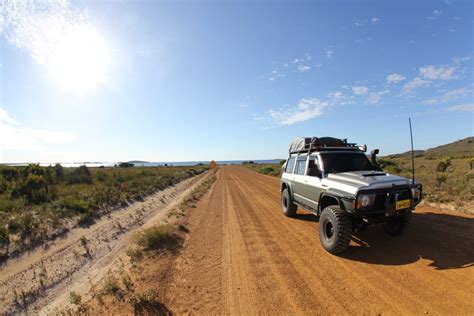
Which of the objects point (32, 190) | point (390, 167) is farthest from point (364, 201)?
point (390, 167)

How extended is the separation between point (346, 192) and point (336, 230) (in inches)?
32.7

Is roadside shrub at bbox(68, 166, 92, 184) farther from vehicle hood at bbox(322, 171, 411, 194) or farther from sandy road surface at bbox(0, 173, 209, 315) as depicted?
vehicle hood at bbox(322, 171, 411, 194)

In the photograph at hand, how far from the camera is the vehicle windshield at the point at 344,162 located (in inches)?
270

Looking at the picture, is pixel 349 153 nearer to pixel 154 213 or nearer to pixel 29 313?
pixel 29 313

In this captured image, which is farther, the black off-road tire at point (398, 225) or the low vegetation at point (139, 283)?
the black off-road tire at point (398, 225)

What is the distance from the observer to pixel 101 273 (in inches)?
243

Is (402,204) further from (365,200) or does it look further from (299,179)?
(299,179)

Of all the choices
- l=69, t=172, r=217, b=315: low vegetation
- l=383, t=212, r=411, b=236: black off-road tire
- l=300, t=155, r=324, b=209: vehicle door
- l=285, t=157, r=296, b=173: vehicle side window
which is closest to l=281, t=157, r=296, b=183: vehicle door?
l=285, t=157, r=296, b=173: vehicle side window

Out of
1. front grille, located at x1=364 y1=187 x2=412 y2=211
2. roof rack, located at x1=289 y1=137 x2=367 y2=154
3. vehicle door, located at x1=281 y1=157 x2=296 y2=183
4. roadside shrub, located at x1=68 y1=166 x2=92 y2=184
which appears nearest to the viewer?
front grille, located at x1=364 y1=187 x2=412 y2=211

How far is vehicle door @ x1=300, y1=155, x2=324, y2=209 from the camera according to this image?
6793 mm

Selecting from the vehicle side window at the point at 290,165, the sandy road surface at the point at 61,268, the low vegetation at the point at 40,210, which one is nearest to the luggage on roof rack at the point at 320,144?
the vehicle side window at the point at 290,165

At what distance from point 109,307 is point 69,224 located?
8174 mm

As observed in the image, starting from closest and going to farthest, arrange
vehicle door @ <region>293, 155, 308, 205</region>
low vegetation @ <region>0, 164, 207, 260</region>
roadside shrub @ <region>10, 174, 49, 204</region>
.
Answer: vehicle door @ <region>293, 155, 308, 205</region> < low vegetation @ <region>0, 164, 207, 260</region> < roadside shrub @ <region>10, 174, 49, 204</region>

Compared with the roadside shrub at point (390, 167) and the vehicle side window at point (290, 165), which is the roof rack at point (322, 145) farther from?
the roadside shrub at point (390, 167)
